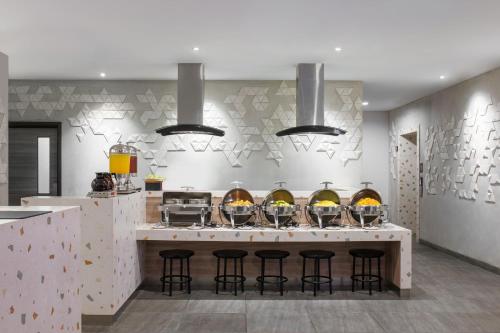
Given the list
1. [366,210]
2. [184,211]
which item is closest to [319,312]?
[366,210]

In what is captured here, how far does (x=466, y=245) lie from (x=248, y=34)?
4.72 meters

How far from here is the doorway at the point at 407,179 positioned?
33.1ft

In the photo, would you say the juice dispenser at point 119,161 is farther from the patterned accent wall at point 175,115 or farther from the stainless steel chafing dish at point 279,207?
the patterned accent wall at point 175,115

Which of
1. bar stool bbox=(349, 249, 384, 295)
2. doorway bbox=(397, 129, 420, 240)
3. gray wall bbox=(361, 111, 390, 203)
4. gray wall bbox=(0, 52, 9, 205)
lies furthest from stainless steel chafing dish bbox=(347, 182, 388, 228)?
gray wall bbox=(361, 111, 390, 203)

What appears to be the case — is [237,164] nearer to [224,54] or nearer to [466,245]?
[224,54]

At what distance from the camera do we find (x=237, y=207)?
5.02 metres

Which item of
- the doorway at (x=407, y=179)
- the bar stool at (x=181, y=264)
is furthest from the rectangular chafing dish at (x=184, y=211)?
the doorway at (x=407, y=179)

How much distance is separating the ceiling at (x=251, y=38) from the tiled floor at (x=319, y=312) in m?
2.71

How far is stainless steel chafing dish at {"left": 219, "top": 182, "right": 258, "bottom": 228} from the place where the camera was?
503 cm

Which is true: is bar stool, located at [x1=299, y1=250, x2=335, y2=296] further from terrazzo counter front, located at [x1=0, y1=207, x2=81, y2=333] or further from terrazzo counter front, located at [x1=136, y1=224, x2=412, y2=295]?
terrazzo counter front, located at [x1=0, y1=207, x2=81, y2=333]

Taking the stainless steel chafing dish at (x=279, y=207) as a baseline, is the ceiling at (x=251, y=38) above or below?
above

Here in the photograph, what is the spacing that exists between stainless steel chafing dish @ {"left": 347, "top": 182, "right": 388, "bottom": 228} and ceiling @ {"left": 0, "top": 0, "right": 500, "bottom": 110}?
1670 mm

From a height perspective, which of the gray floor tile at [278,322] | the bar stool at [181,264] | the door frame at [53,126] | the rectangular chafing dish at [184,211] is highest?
the door frame at [53,126]

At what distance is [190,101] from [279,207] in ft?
7.13
